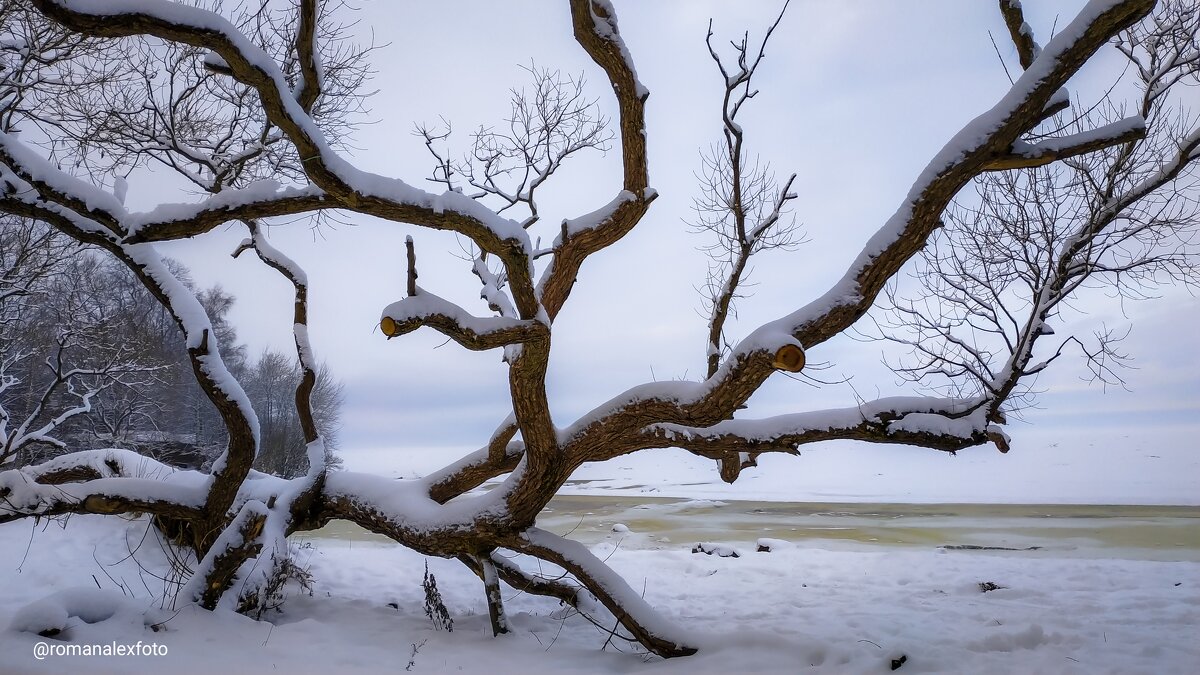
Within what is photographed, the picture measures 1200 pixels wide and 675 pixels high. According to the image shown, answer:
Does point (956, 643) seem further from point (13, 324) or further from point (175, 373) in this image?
point (175, 373)

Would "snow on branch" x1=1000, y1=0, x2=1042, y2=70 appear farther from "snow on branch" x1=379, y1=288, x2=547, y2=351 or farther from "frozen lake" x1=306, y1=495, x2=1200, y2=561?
"frozen lake" x1=306, y1=495, x2=1200, y2=561

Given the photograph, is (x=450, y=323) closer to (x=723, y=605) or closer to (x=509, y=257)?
(x=509, y=257)

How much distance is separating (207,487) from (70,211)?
2.34 metres

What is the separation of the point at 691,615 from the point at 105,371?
770 cm

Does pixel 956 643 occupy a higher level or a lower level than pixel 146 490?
lower

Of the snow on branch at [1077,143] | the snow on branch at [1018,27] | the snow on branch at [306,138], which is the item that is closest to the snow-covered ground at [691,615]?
the snow on branch at [306,138]

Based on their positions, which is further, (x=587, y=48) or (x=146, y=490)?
(x=146, y=490)

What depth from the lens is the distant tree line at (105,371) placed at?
7.54 metres

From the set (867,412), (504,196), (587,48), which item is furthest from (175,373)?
(867,412)

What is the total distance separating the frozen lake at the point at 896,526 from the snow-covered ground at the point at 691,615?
43 centimetres

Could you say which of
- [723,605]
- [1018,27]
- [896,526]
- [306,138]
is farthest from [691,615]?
[896,526]

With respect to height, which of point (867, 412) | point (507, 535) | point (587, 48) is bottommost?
point (507, 535)

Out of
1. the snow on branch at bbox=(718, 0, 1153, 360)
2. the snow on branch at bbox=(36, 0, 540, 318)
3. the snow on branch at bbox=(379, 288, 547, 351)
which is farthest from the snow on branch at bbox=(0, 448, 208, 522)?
the snow on branch at bbox=(718, 0, 1153, 360)

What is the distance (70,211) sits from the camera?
4.64m
